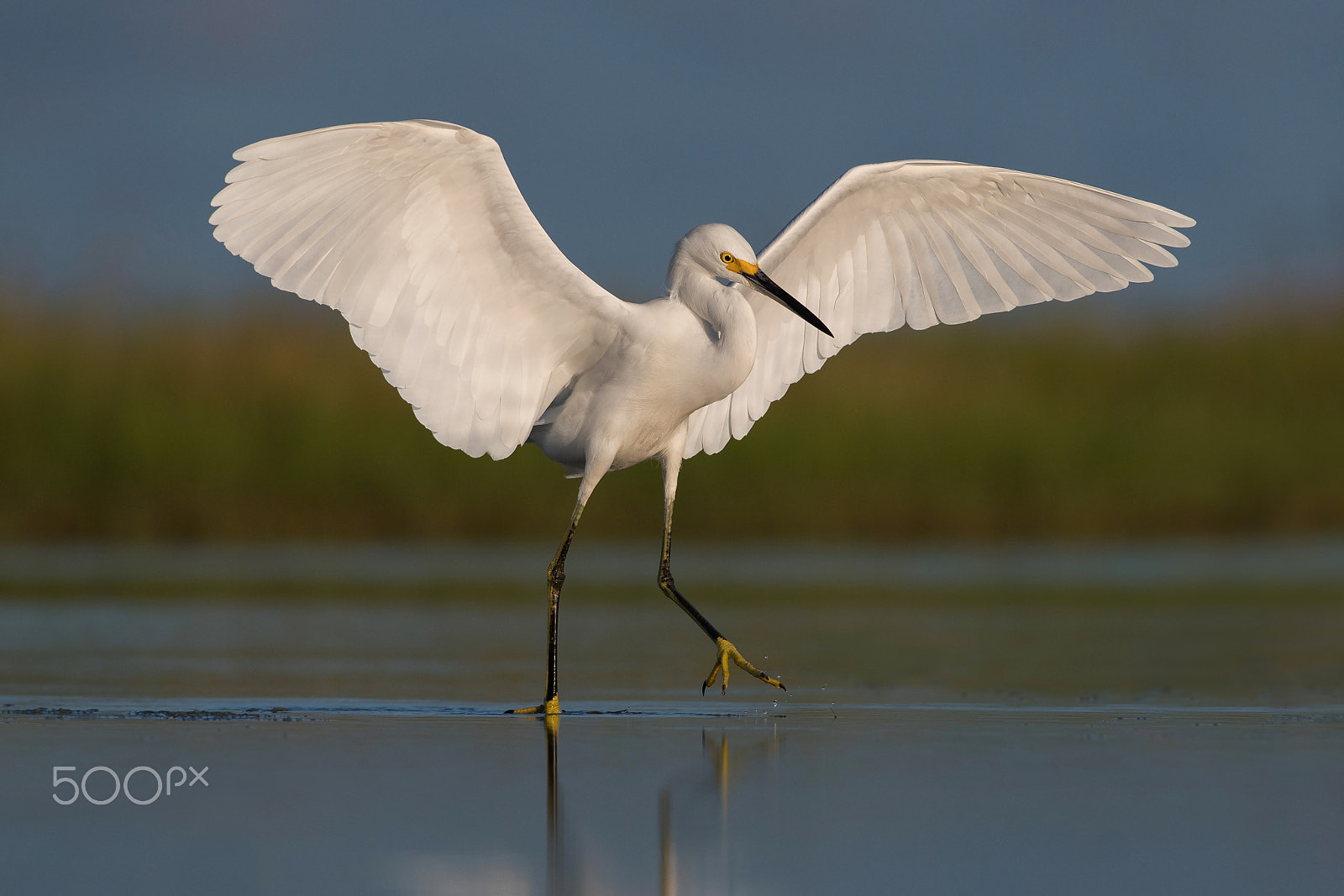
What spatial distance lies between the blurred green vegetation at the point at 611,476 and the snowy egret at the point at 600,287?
7709 mm

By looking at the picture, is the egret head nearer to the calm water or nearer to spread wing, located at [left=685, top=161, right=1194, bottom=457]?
spread wing, located at [left=685, top=161, right=1194, bottom=457]

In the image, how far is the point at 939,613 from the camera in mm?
9750

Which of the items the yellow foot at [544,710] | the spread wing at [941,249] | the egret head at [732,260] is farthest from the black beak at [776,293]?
the yellow foot at [544,710]

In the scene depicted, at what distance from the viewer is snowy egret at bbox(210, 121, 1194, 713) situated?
634 cm

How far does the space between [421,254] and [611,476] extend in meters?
9.43

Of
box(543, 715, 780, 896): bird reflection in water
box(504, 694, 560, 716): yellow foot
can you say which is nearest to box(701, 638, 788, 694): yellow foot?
box(504, 694, 560, 716): yellow foot

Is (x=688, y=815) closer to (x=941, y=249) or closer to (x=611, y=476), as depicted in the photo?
(x=941, y=249)

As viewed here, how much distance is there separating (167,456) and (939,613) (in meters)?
8.27

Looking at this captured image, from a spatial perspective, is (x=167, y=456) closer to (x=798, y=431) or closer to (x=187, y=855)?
(x=798, y=431)

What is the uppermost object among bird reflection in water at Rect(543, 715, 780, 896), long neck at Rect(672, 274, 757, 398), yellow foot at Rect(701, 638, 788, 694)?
long neck at Rect(672, 274, 757, 398)

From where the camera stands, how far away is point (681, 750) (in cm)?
540

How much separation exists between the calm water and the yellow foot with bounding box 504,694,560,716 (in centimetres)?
9

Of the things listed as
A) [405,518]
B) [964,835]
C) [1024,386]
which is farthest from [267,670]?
[1024,386]

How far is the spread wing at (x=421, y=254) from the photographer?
20.5ft
